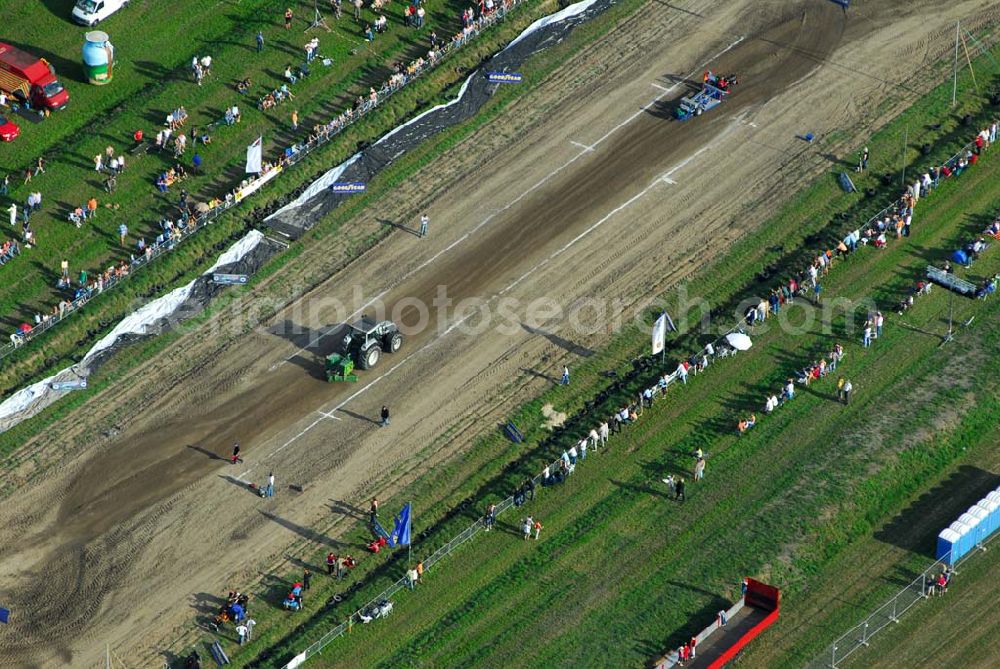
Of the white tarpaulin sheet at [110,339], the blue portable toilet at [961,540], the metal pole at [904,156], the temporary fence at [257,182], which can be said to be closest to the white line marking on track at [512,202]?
the white tarpaulin sheet at [110,339]

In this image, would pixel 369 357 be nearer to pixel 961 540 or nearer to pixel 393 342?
pixel 393 342

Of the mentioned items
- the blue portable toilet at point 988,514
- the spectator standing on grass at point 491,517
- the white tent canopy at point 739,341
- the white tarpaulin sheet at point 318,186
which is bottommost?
the spectator standing on grass at point 491,517

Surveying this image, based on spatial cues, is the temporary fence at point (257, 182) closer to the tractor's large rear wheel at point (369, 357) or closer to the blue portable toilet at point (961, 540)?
the tractor's large rear wheel at point (369, 357)

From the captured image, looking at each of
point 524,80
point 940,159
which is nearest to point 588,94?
point 524,80

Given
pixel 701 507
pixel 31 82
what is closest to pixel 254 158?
pixel 31 82

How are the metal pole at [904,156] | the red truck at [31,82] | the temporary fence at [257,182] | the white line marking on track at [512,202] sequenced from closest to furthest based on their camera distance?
the white line marking on track at [512,202]
the temporary fence at [257,182]
the metal pole at [904,156]
the red truck at [31,82]

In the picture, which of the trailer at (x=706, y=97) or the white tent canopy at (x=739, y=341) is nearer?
the white tent canopy at (x=739, y=341)

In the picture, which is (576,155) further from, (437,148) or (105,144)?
(105,144)

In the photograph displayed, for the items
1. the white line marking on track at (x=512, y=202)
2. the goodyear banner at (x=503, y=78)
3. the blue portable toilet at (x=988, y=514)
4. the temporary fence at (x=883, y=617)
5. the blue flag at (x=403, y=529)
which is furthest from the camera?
the goodyear banner at (x=503, y=78)

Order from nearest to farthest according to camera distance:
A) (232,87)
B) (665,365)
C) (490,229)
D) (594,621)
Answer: (594,621) < (665,365) < (490,229) < (232,87)
